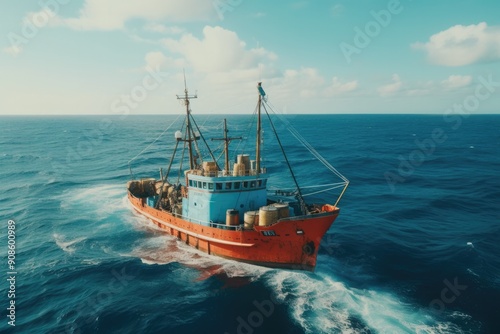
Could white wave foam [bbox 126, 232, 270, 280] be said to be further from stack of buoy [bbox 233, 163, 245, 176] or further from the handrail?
stack of buoy [bbox 233, 163, 245, 176]

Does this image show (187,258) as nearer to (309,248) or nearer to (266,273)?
(266,273)

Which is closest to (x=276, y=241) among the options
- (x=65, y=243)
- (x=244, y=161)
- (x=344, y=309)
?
(x=344, y=309)

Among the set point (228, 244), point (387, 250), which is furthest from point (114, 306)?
point (387, 250)

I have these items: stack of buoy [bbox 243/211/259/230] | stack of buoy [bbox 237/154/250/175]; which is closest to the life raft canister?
stack of buoy [bbox 243/211/259/230]

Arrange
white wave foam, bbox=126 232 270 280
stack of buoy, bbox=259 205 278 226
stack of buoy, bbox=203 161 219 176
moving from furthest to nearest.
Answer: stack of buoy, bbox=203 161 219 176
white wave foam, bbox=126 232 270 280
stack of buoy, bbox=259 205 278 226

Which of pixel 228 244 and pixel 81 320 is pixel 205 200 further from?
pixel 81 320

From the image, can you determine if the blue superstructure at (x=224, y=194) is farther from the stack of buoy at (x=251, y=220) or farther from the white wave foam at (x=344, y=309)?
the white wave foam at (x=344, y=309)

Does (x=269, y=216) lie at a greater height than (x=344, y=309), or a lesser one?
greater

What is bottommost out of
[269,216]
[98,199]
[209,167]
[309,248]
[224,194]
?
[98,199]
